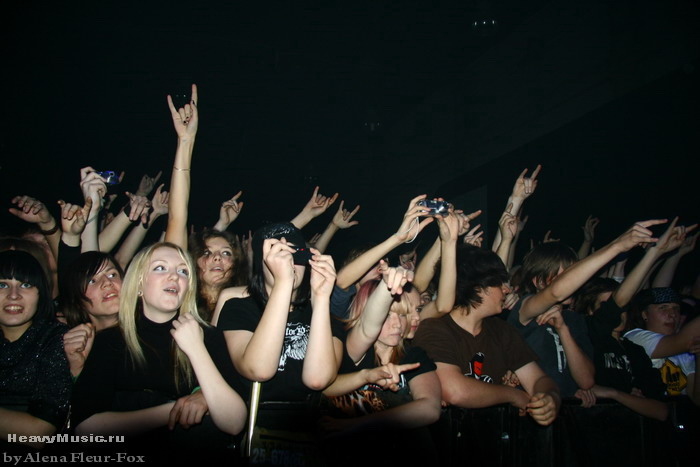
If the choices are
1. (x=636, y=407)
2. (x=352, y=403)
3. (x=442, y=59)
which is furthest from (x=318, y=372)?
(x=442, y=59)

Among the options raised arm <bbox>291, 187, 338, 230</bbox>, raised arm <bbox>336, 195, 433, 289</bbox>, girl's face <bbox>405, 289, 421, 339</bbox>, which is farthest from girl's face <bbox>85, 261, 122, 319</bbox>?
raised arm <bbox>291, 187, 338, 230</bbox>

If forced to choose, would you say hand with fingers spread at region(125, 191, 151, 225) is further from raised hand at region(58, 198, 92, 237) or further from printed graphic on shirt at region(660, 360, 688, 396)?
printed graphic on shirt at region(660, 360, 688, 396)

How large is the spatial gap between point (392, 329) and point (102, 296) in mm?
1615

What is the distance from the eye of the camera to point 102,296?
2.52 metres

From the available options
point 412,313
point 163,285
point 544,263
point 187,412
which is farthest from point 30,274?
point 544,263

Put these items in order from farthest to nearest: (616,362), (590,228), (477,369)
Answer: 1. (590,228)
2. (616,362)
3. (477,369)

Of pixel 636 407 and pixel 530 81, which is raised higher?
pixel 530 81

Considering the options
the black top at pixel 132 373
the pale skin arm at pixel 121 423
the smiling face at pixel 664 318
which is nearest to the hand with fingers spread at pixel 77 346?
the black top at pixel 132 373

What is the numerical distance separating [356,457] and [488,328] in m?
1.29

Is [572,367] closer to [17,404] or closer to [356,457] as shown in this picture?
[356,457]

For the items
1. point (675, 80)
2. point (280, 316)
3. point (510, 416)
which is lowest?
point (510, 416)

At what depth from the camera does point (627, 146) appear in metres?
4.47

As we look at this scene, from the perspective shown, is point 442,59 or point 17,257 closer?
point 17,257

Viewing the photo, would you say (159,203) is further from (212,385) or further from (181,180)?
(212,385)
